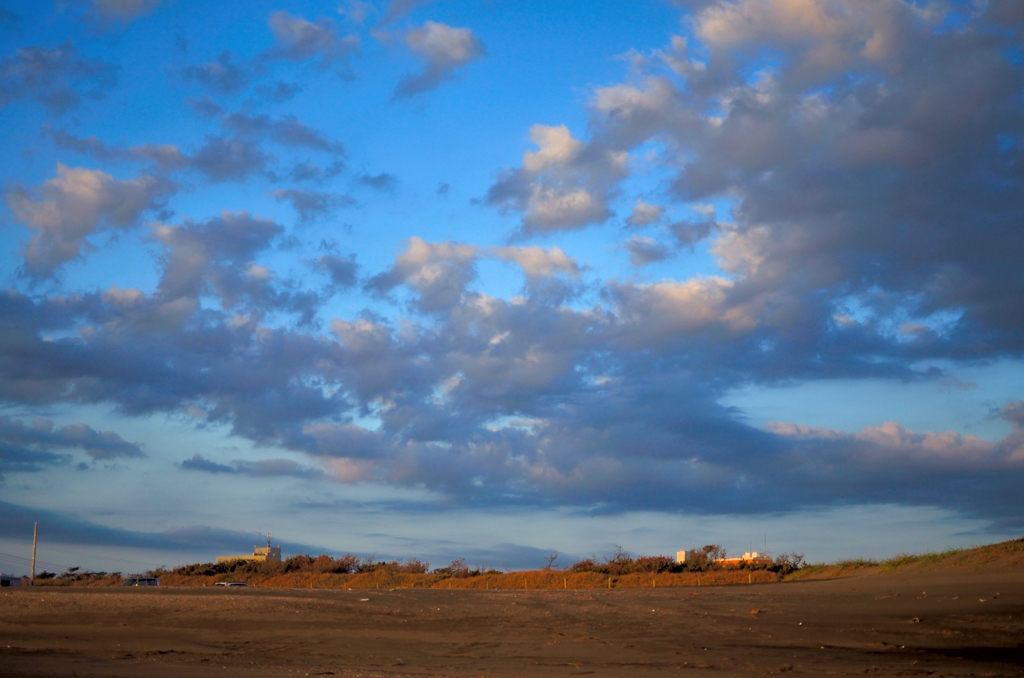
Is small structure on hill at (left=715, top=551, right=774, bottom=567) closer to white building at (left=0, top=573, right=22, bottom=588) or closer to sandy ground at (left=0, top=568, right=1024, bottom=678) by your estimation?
sandy ground at (left=0, top=568, right=1024, bottom=678)

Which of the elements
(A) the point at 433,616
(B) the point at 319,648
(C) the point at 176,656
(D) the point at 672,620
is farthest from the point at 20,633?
(D) the point at 672,620

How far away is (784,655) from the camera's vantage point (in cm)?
1530

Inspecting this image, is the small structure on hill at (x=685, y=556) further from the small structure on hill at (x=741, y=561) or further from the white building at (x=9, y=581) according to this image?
the white building at (x=9, y=581)

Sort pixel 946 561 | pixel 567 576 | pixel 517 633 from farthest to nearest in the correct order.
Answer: pixel 567 576
pixel 946 561
pixel 517 633

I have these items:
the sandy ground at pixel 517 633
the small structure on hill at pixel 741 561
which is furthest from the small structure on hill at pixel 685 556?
the sandy ground at pixel 517 633

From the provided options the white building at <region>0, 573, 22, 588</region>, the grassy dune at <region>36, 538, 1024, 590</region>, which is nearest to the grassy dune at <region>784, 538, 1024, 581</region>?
the grassy dune at <region>36, 538, 1024, 590</region>

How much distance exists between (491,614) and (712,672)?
658 centimetres

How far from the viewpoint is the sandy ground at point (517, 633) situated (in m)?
14.2

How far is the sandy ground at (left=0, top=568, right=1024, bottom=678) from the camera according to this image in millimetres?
14250

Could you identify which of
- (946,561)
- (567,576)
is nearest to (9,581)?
(567,576)

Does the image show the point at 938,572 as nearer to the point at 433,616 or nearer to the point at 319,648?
the point at 433,616

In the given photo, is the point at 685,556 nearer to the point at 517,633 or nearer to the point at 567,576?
the point at 567,576

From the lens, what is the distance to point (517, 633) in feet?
57.4

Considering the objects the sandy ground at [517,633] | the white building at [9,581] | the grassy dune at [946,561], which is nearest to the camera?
the sandy ground at [517,633]
